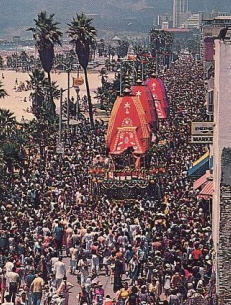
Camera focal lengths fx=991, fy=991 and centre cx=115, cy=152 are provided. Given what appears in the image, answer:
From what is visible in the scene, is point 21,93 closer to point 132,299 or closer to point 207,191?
point 207,191

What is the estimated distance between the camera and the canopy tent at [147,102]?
144 feet

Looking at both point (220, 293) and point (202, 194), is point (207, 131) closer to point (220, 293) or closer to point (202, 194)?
point (202, 194)

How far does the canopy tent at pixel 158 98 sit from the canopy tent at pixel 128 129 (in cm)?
1189

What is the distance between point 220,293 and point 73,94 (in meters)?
98.6

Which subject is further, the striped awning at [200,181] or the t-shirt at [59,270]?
the striped awning at [200,181]

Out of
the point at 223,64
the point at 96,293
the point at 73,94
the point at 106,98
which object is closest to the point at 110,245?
the point at 96,293

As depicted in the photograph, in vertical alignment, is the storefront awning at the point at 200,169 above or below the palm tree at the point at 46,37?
below

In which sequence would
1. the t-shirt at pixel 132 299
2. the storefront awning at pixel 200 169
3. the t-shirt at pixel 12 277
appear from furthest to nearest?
1. the storefront awning at pixel 200 169
2. the t-shirt at pixel 12 277
3. the t-shirt at pixel 132 299

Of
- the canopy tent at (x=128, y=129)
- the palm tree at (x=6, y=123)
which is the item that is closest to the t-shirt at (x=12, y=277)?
the canopy tent at (x=128, y=129)

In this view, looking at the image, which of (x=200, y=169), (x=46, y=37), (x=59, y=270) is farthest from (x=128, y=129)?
(x=46, y=37)

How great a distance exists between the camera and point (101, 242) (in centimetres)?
2441

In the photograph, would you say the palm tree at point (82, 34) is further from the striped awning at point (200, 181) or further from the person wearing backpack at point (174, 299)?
the person wearing backpack at point (174, 299)

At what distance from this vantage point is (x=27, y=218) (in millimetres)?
28125

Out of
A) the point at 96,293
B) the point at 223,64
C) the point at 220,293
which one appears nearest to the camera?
the point at 220,293
